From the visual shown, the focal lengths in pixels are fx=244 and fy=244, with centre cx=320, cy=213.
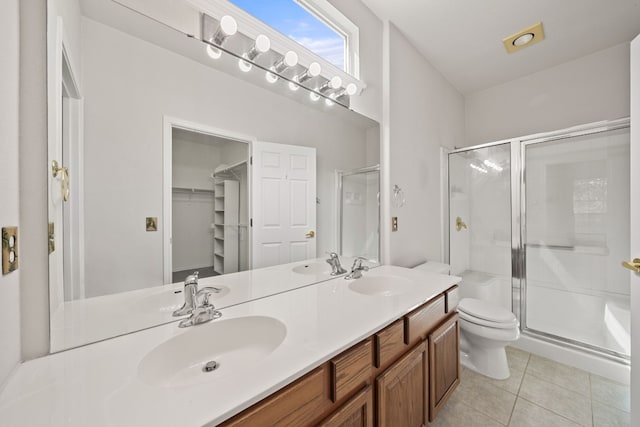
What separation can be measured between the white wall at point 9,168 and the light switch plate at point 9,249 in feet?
0.05

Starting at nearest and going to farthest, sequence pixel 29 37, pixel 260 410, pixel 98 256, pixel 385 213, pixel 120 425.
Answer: pixel 120 425
pixel 260 410
pixel 29 37
pixel 98 256
pixel 385 213

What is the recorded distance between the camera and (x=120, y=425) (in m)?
0.44

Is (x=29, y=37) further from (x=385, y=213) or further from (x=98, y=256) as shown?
(x=385, y=213)

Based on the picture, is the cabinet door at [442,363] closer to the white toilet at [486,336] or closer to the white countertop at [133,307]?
the white toilet at [486,336]

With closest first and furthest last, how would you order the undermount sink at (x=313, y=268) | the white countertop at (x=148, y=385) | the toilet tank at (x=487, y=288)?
the white countertop at (x=148, y=385), the undermount sink at (x=313, y=268), the toilet tank at (x=487, y=288)

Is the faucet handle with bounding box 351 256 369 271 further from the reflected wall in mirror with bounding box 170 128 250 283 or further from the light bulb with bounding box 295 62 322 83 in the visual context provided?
the light bulb with bounding box 295 62 322 83

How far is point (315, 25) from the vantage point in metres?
1.46

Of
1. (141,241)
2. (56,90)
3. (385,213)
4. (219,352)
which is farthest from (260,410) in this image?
(385,213)

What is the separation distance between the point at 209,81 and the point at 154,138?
0.34 metres

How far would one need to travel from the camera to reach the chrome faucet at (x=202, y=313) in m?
0.85

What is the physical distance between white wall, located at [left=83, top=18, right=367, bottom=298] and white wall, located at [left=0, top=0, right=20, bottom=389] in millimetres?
157

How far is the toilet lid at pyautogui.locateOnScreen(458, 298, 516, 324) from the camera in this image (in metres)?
1.66

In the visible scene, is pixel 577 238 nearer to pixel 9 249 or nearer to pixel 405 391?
pixel 405 391

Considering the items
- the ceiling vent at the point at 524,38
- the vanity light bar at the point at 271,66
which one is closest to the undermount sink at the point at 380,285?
the vanity light bar at the point at 271,66
